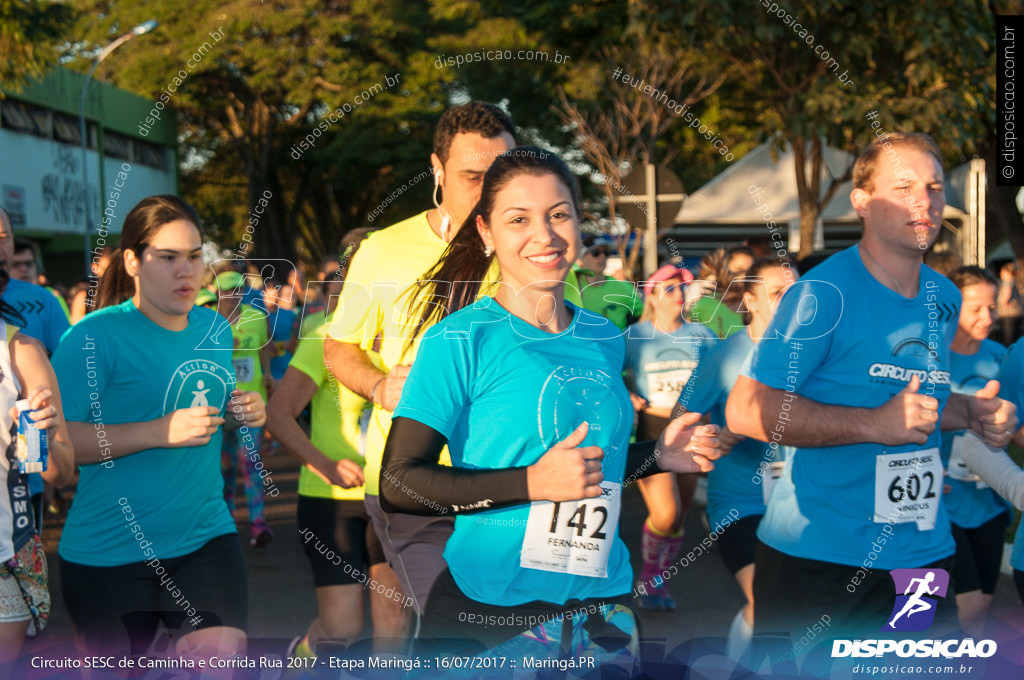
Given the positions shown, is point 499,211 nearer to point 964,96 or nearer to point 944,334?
point 944,334

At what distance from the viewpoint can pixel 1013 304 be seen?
12.4m

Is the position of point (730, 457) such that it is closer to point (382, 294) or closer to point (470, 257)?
point (382, 294)

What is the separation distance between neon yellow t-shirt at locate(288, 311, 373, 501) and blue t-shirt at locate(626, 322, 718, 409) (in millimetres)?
2110

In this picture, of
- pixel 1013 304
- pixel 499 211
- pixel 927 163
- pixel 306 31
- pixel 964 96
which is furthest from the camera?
pixel 1013 304

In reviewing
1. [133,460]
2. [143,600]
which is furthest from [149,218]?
[143,600]

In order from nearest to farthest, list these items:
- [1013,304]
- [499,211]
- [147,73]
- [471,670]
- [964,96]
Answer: [471,670] < [499,211] < [147,73] < [964,96] < [1013,304]

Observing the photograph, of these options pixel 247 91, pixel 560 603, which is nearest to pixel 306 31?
pixel 247 91

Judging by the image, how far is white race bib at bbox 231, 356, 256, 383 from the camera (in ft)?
18.7

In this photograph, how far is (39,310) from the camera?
5570 millimetres

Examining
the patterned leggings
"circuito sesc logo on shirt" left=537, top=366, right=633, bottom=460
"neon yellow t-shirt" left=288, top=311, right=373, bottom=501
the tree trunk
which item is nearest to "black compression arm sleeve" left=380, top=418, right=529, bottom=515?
"circuito sesc logo on shirt" left=537, top=366, right=633, bottom=460

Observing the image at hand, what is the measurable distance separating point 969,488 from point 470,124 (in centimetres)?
237

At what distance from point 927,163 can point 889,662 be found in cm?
139
